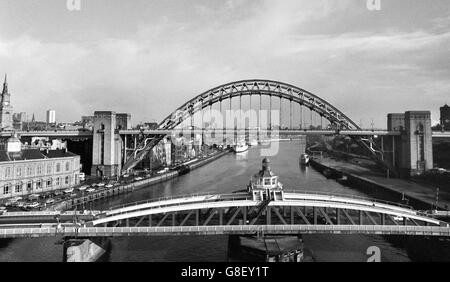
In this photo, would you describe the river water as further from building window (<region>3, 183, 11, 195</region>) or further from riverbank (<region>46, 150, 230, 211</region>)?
building window (<region>3, 183, 11, 195</region>)

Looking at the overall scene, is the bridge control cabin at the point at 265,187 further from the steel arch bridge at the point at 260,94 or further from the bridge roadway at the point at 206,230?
the steel arch bridge at the point at 260,94

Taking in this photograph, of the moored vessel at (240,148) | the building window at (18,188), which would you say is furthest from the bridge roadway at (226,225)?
the moored vessel at (240,148)

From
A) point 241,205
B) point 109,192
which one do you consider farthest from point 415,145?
point 109,192

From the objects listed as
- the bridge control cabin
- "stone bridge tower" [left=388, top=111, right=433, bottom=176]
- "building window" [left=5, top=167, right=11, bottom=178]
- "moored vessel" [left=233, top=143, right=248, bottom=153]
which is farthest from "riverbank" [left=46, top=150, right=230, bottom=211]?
"moored vessel" [left=233, top=143, right=248, bottom=153]

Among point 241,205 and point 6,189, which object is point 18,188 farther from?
point 241,205

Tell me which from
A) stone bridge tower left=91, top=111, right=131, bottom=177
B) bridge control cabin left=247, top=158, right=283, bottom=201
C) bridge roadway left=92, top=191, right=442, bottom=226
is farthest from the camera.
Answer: stone bridge tower left=91, top=111, right=131, bottom=177

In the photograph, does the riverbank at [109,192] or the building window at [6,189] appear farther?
the building window at [6,189]

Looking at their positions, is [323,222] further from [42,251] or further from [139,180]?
[139,180]

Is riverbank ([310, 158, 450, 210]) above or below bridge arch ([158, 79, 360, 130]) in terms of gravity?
below

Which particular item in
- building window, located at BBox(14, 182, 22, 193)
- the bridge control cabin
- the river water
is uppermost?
the bridge control cabin
